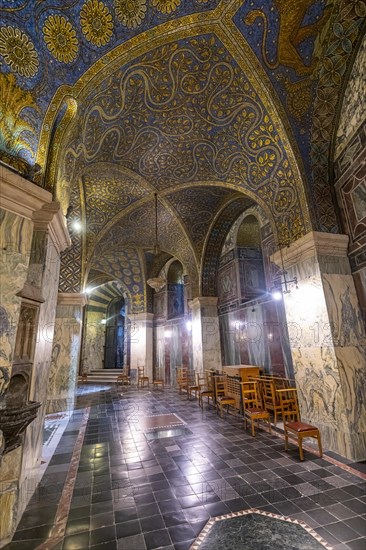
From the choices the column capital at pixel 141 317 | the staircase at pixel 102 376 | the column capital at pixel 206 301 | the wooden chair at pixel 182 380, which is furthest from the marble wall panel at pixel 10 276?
the staircase at pixel 102 376

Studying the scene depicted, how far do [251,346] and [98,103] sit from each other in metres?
6.80

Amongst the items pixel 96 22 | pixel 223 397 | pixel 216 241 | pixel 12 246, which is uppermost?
pixel 96 22

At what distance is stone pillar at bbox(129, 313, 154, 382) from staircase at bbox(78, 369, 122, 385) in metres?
2.46

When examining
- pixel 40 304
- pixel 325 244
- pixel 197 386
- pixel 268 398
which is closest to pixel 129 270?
pixel 197 386

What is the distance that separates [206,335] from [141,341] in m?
5.13

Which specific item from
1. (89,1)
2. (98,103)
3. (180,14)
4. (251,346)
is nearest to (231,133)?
(180,14)

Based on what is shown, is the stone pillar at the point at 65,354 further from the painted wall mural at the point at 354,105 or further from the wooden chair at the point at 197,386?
the painted wall mural at the point at 354,105

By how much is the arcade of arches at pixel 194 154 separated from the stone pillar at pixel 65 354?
4 cm

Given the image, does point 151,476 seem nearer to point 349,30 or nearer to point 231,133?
point 231,133

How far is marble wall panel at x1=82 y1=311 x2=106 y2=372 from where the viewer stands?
1734 cm

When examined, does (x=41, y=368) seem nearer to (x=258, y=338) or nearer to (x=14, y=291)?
(x=14, y=291)

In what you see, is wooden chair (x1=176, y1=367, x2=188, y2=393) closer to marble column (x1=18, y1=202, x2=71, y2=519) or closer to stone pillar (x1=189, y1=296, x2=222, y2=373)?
stone pillar (x1=189, y1=296, x2=222, y2=373)

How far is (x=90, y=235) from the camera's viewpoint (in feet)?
25.6

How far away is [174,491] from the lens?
3.00m
